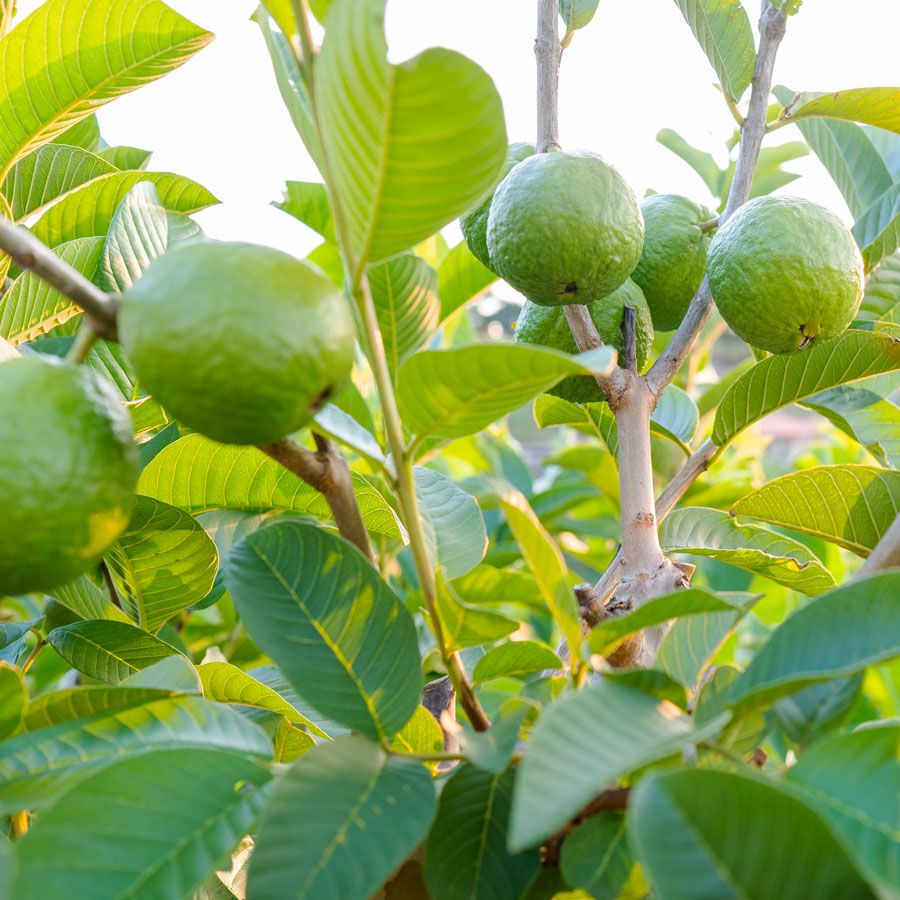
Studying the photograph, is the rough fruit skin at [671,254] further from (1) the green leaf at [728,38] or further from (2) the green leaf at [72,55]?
(2) the green leaf at [72,55]

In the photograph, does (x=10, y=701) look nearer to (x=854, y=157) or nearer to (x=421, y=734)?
(x=421, y=734)

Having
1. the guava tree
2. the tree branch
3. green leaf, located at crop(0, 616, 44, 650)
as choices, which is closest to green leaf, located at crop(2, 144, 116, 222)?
the guava tree

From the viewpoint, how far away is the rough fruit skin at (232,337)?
56 centimetres

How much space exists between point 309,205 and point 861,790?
1020mm

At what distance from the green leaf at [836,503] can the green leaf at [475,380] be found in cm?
50

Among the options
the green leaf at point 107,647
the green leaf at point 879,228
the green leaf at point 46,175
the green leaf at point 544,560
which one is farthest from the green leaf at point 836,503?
the green leaf at point 46,175

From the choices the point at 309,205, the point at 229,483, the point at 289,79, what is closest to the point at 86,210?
the point at 309,205

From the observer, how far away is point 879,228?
1.21 meters

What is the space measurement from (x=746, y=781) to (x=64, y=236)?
38.7 inches

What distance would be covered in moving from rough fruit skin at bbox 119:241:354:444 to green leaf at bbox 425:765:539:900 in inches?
11.3

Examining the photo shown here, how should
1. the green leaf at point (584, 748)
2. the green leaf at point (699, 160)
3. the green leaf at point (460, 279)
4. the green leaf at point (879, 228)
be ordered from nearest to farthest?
1. the green leaf at point (584, 748)
2. the green leaf at point (879, 228)
3. the green leaf at point (460, 279)
4. the green leaf at point (699, 160)

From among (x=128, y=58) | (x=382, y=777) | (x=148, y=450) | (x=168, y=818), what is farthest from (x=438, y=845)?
(x=128, y=58)

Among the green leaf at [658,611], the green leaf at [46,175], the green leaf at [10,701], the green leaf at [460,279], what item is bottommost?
the green leaf at [10,701]

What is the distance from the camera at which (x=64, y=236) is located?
1.10 meters
